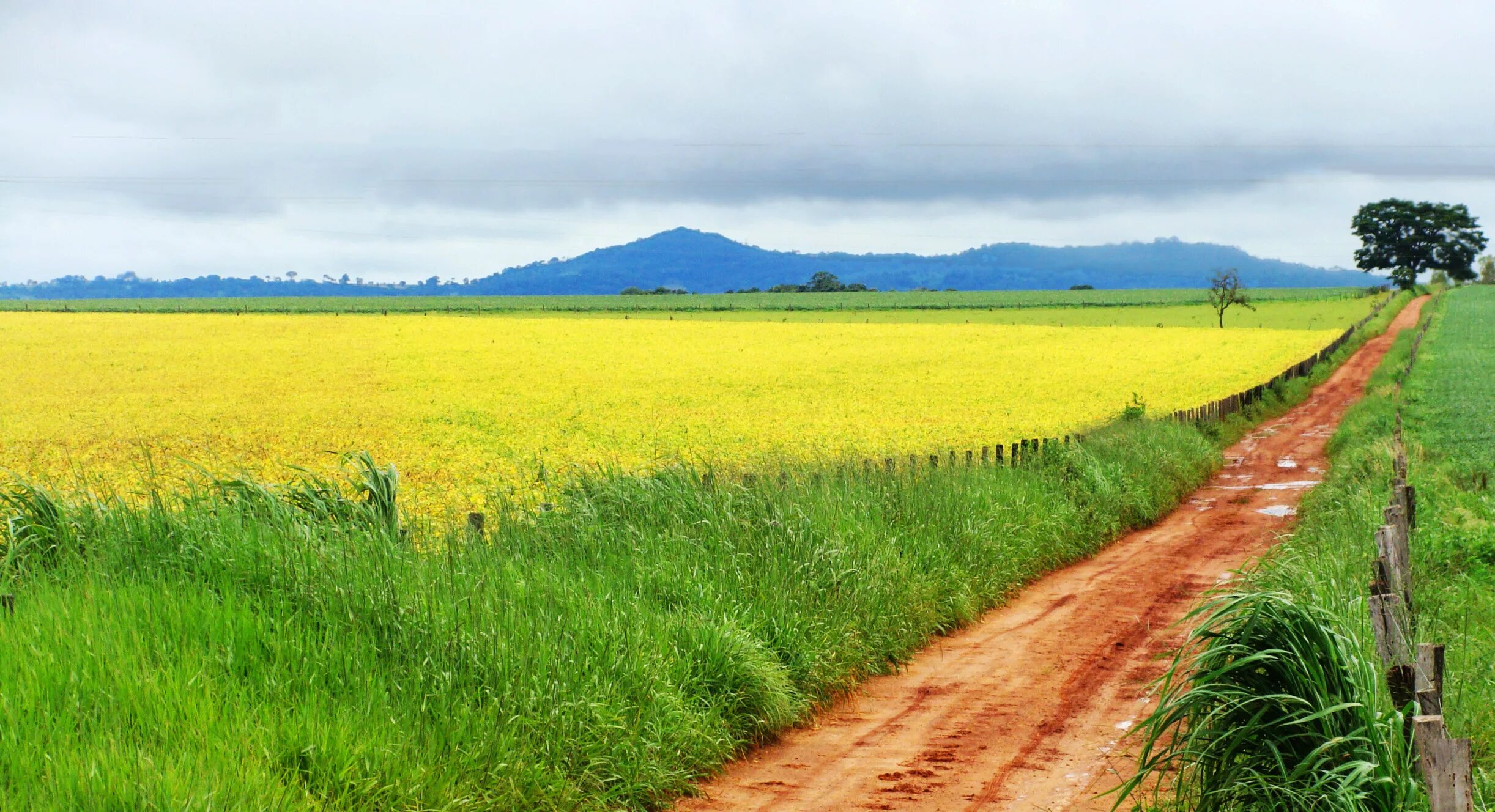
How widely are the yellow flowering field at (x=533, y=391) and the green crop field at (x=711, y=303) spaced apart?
50.5m

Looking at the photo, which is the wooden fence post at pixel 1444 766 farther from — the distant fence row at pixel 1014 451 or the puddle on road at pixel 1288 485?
the puddle on road at pixel 1288 485

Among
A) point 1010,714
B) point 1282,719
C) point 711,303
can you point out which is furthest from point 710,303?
point 1282,719

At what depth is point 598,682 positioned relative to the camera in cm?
649

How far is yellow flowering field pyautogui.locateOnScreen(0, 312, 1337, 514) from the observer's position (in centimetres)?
2369

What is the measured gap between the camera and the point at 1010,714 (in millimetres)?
7902

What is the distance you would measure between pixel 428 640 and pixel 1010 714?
3931mm

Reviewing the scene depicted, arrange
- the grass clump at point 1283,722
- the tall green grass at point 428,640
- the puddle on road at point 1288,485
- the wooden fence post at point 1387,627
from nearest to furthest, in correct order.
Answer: the grass clump at point 1283,722 < the tall green grass at point 428,640 < the wooden fence post at point 1387,627 < the puddle on road at point 1288,485

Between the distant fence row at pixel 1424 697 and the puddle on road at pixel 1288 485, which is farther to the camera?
the puddle on road at pixel 1288 485

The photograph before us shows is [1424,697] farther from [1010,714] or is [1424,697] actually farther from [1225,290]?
[1225,290]

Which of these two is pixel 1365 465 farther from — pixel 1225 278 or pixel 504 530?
pixel 1225 278

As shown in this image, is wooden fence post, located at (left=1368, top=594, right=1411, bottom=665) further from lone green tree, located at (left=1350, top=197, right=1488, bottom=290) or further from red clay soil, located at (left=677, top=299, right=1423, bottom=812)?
lone green tree, located at (left=1350, top=197, right=1488, bottom=290)

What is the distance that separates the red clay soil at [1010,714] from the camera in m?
6.52

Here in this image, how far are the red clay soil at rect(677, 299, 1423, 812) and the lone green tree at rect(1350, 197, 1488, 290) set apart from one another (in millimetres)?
162183

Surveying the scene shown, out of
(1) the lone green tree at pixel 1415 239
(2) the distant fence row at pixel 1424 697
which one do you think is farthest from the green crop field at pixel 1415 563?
(1) the lone green tree at pixel 1415 239
